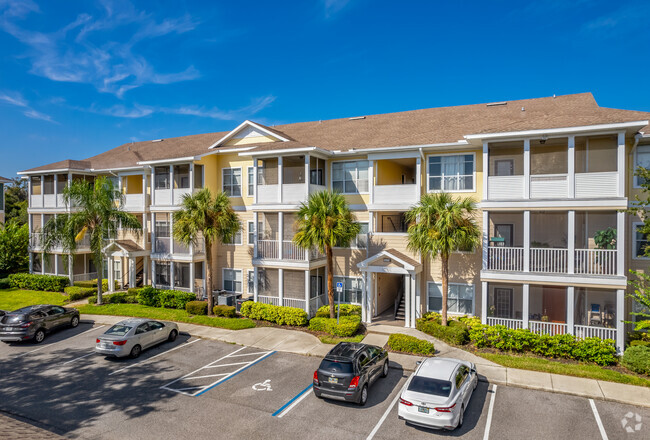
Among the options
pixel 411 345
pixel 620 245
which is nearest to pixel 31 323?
pixel 411 345

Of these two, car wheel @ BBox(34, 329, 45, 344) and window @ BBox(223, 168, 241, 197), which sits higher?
window @ BBox(223, 168, 241, 197)

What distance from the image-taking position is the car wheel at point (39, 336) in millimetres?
18817

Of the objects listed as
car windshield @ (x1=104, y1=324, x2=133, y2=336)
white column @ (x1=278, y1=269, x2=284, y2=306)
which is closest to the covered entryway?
white column @ (x1=278, y1=269, x2=284, y2=306)

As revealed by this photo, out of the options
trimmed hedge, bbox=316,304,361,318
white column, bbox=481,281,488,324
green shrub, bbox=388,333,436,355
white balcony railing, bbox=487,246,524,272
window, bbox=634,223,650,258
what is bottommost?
green shrub, bbox=388,333,436,355

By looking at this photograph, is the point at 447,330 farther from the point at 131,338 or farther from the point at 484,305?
the point at 131,338

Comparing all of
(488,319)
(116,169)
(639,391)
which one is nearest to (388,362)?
(488,319)

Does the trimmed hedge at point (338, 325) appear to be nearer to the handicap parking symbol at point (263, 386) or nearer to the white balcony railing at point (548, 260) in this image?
the handicap parking symbol at point (263, 386)

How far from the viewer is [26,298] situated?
2778 centimetres

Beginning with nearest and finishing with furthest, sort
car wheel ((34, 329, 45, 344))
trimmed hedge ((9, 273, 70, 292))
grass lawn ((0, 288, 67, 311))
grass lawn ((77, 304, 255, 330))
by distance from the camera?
car wheel ((34, 329, 45, 344))
grass lawn ((77, 304, 255, 330))
grass lawn ((0, 288, 67, 311))
trimmed hedge ((9, 273, 70, 292))

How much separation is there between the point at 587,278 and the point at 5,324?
2615 cm

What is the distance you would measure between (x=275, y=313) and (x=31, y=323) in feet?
37.8

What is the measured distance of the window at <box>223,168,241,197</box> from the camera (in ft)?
85.5

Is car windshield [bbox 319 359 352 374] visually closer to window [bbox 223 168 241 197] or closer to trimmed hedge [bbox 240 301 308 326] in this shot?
trimmed hedge [bbox 240 301 308 326]

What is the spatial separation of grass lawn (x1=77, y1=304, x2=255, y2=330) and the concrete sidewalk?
45 centimetres
